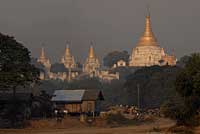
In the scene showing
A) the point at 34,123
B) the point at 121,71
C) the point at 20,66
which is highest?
the point at 121,71

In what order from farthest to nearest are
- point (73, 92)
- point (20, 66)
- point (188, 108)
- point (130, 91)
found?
point (130, 91) < point (73, 92) < point (20, 66) < point (188, 108)

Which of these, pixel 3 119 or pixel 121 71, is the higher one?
pixel 121 71

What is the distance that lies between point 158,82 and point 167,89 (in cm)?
402

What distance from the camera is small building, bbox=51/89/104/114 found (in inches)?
2692

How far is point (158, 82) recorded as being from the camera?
93.4m

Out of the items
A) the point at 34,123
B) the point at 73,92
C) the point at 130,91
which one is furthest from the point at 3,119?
the point at 130,91

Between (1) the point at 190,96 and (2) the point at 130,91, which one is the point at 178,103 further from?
(2) the point at 130,91

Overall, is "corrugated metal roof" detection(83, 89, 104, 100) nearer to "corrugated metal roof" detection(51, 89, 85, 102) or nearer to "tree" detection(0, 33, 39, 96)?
"corrugated metal roof" detection(51, 89, 85, 102)

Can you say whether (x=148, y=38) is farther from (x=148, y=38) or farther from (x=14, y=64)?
(x=14, y=64)

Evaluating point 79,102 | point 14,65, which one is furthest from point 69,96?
point 14,65

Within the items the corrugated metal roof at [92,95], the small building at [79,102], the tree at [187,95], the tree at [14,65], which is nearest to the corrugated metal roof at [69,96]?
the small building at [79,102]

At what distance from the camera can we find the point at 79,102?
6844 cm

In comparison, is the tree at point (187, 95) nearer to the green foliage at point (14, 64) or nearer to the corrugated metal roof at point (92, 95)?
the green foliage at point (14, 64)

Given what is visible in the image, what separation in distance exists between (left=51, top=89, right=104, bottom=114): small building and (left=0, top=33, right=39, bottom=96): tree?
13.6 m
